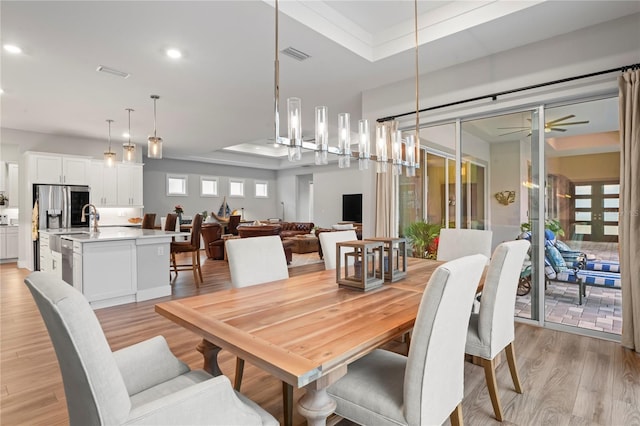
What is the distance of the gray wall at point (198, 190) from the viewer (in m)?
9.88

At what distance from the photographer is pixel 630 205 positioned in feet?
9.07

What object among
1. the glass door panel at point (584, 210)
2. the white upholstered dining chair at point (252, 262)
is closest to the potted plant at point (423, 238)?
the glass door panel at point (584, 210)

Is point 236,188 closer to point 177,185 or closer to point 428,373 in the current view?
point 177,185

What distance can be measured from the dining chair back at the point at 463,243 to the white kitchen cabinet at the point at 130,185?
24.4ft

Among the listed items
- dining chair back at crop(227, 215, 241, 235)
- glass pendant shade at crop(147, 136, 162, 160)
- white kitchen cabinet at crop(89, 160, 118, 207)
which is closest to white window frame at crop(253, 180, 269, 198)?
dining chair back at crop(227, 215, 241, 235)

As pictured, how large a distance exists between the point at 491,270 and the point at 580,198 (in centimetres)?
221

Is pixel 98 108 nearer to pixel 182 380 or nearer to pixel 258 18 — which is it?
pixel 258 18

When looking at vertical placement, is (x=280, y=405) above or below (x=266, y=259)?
below

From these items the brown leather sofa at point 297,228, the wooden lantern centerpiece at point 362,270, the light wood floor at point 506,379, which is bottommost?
the light wood floor at point 506,379

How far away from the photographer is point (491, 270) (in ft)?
5.89

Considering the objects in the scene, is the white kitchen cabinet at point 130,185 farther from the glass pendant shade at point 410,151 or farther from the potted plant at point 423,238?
the glass pendant shade at point 410,151

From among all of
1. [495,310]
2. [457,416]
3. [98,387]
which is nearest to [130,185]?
[98,387]

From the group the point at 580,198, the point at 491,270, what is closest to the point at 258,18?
the point at 491,270

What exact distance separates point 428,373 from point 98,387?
3.36ft
